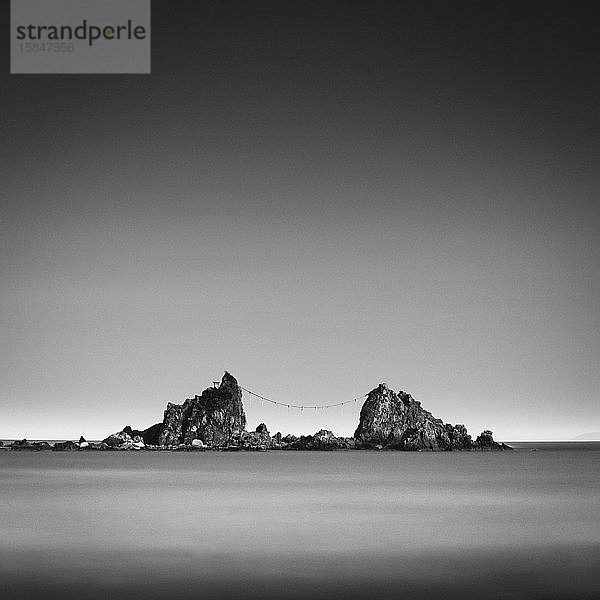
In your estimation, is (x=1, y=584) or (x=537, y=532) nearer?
(x=1, y=584)

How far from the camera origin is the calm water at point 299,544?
2233 centimetres

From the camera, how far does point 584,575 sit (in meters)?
24.8

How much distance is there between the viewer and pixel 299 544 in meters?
30.9

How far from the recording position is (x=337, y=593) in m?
21.2

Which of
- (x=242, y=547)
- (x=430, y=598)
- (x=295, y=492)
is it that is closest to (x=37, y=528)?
(x=242, y=547)

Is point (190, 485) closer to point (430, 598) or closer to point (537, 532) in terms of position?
point (537, 532)

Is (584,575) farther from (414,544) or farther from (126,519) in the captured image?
(126,519)

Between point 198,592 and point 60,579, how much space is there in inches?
168

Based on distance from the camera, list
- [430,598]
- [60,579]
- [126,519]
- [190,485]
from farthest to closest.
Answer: [190,485], [126,519], [60,579], [430,598]

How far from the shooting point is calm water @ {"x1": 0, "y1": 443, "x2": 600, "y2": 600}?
73.3 feet

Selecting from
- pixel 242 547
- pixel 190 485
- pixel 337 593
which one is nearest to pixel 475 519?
pixel 242 547

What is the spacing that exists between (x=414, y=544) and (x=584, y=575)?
309 inches

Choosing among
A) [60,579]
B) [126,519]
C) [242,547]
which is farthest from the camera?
[126,519]

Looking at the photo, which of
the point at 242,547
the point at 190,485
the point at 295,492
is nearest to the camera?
the point at 242,547
